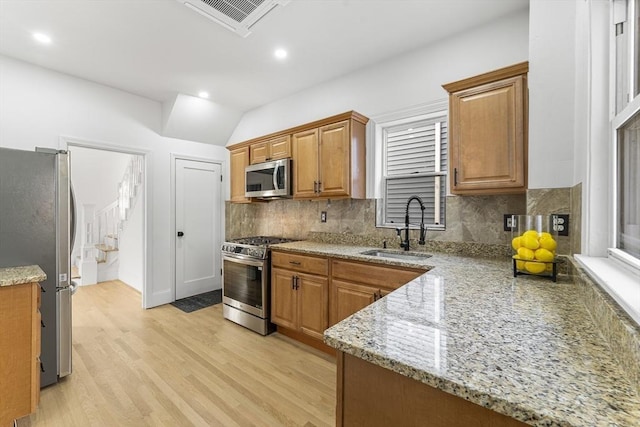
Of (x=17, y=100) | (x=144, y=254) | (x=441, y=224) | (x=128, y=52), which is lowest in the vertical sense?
(x=144, y=254)

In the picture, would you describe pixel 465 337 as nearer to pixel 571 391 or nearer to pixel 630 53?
pixel 571 391

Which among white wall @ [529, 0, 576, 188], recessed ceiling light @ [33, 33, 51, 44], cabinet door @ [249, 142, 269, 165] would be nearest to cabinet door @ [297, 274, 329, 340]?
cabinet door @ [249, 142, 269, 165]

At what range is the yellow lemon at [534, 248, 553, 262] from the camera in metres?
1.45

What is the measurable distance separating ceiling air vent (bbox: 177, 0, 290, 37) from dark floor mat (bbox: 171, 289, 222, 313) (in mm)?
3287

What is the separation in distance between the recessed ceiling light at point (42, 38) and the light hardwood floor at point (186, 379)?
283cm

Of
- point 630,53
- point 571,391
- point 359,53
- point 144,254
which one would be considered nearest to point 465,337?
point 571,391

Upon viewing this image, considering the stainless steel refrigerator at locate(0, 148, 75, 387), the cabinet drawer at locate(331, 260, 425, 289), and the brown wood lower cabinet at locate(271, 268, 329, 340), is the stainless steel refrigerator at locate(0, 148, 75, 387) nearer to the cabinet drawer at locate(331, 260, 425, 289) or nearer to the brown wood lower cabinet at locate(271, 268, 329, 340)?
the brown wood lower cabinet at locate(271, 268, 329, 340)

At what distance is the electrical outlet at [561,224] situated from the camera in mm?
1650

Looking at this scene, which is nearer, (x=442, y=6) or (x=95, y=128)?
(x=442, y=6)

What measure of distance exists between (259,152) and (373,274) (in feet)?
7.57

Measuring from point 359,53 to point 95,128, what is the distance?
10.2ft

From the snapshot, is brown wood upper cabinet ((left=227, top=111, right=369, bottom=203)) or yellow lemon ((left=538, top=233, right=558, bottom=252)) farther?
brown wood upper cabinet ((left=227, top=111, right=369, bottom=203))

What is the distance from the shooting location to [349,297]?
7.88 feet

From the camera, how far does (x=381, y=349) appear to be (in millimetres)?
748
